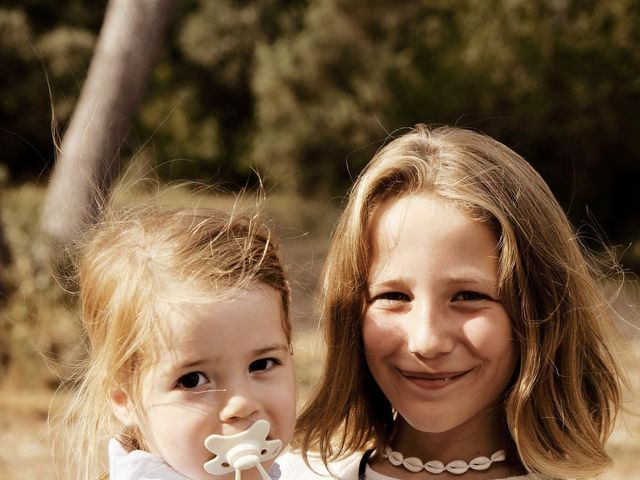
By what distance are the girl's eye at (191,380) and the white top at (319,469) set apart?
2.71ft

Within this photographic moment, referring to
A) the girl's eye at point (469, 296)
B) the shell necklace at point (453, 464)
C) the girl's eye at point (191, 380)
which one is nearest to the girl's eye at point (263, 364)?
the girl's eye at point (191, 380)

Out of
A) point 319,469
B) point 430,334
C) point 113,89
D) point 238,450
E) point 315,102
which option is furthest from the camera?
point 315,102

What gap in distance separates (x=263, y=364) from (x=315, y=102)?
13538 mm

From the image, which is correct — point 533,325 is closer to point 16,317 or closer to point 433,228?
point 433,228

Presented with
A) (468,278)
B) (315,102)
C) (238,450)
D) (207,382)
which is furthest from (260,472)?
(315,102)

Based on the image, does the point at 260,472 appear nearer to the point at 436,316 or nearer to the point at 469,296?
the point at 436,316

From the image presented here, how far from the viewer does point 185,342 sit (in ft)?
5.62

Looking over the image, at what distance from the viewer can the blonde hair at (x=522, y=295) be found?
218 centimetres

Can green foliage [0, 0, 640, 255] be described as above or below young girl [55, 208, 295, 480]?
above

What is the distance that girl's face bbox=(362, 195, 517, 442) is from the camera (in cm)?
210

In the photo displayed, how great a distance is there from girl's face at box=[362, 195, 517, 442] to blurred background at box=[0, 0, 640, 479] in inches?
184

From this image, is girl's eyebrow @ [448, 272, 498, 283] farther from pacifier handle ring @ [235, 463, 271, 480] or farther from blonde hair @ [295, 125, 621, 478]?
pacifier handle ring @ [235, 463, 271, 480]

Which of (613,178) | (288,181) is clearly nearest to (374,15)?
(288,181)

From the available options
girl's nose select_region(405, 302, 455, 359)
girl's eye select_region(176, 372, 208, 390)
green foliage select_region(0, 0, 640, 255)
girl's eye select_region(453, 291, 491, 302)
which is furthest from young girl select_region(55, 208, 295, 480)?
green foliage select_region(0, 0, 640, 255)
